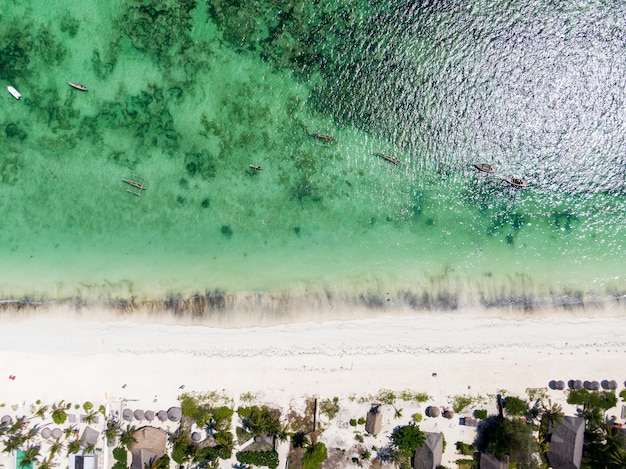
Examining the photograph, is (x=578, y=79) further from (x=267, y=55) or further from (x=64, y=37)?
(x=64, y=37)

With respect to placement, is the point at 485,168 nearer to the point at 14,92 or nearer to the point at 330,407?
the point at 330,407

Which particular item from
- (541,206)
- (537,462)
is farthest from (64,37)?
(537,462)

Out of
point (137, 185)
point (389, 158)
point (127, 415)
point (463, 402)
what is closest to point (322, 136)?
point (389, 158)

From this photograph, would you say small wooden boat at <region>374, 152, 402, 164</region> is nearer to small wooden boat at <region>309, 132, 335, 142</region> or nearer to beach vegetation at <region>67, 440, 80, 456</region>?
small wooden boat at <region>309, 132, 335, 142</region>

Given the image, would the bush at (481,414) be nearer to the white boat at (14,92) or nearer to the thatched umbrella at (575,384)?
the thatched umbrella at (575,384)

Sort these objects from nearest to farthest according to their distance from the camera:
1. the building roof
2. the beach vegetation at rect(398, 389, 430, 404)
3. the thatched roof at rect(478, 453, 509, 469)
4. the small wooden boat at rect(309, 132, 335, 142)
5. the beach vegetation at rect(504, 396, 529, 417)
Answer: the thatched roof at rect(478, 453, 509, 469) → the beach vegetation at rect(504, 396, 529, 417) → the building roof → the beach vegetation at rect(398, 389, 430, 404) → the small wooden boat at rect(309, 132, 335, 142)

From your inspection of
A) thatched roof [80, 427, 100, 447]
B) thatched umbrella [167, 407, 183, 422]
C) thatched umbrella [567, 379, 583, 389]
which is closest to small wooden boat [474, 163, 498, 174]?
thatched umbrella [567, 379, 583, 389]
